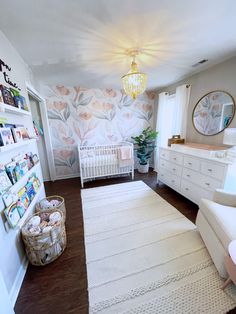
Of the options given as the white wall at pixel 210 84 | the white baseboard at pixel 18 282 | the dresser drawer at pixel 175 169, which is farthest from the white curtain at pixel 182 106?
the white baseboard at pixel 18 282

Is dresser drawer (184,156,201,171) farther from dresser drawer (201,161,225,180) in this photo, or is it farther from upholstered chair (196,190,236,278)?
upholstered chair (196,190,236,278)

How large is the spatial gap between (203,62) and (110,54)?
149 cm

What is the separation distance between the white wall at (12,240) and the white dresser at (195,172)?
2310 millimetres

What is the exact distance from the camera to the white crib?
3.17 meters

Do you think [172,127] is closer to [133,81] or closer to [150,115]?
[150,115]

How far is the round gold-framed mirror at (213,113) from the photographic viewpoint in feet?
7.05

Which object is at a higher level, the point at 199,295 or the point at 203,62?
the point at 203,62

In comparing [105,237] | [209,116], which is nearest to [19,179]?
[105,237]

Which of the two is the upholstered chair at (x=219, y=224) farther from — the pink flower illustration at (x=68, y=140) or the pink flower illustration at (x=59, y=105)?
the pink flower illustration at (x=59, y=105)

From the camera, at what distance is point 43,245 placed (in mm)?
1329

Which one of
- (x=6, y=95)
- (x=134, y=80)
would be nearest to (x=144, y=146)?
(x=134, y=80)

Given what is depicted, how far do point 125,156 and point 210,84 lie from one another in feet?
6.81

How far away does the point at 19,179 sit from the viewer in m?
1.38

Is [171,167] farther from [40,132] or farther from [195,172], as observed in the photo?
[40,132]
